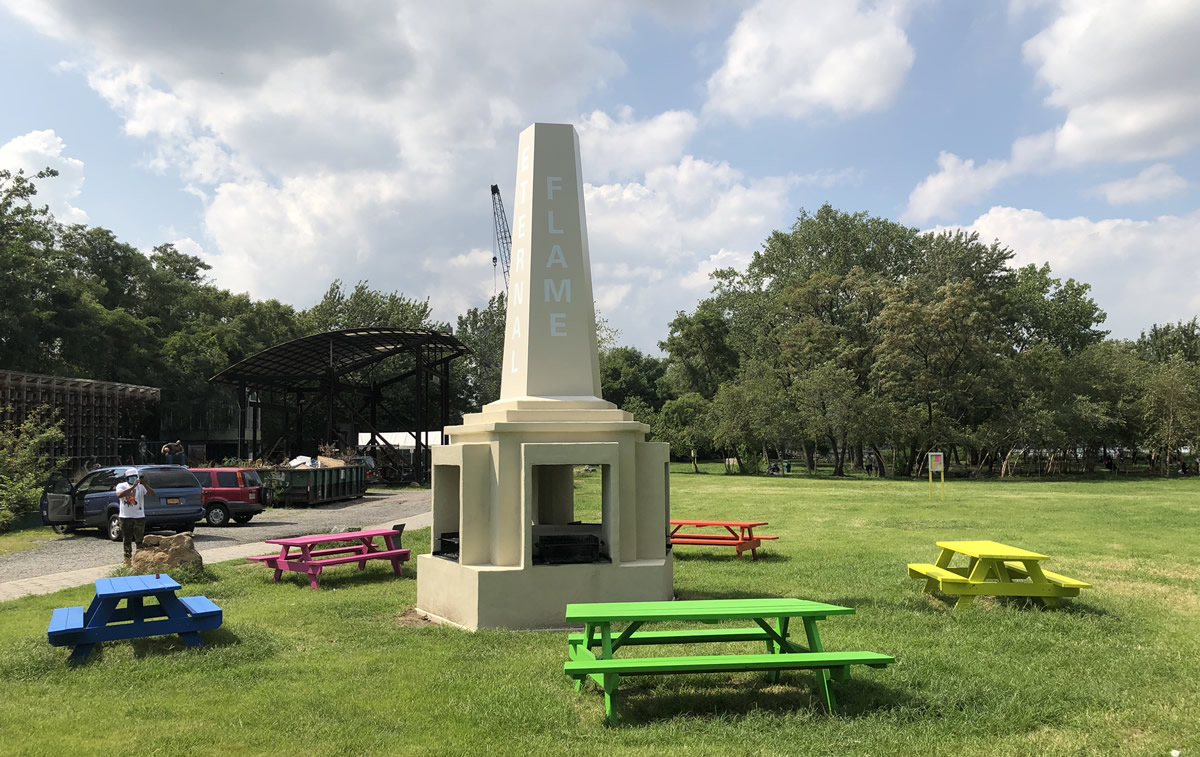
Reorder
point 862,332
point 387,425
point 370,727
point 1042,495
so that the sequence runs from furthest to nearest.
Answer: point 387,425 → point 862,332 → point 1042,495 → point 370,727

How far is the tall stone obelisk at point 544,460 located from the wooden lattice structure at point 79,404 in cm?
2393

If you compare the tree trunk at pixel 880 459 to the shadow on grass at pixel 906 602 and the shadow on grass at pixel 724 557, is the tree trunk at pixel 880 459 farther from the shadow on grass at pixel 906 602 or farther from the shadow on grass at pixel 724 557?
the shadow on grass at pixel 906 602

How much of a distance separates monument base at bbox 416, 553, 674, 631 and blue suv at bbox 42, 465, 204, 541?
9.63 m

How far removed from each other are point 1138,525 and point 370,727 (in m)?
17.6

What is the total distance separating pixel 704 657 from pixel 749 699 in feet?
1.58

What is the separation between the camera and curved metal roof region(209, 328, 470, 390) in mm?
31859

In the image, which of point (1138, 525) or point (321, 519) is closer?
point (1138, 525)

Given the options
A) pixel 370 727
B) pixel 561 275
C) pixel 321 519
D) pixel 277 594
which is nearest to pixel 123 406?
pixel 321 519

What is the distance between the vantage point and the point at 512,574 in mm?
7875

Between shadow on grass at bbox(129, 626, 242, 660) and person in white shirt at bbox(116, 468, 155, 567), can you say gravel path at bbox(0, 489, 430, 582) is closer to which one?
person in white shirt at bbox(116, 468, 155, 567)

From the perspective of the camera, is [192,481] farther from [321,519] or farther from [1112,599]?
[1112,599]

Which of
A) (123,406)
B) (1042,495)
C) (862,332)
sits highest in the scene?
(862,332)

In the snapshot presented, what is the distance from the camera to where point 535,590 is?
26.0 ft

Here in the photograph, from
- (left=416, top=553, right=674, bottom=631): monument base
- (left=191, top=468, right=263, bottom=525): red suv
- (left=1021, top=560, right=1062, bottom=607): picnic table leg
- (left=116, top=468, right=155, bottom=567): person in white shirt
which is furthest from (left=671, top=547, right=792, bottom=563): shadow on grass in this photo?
(left=191, top=468, right=263, bottom=525): red suv
